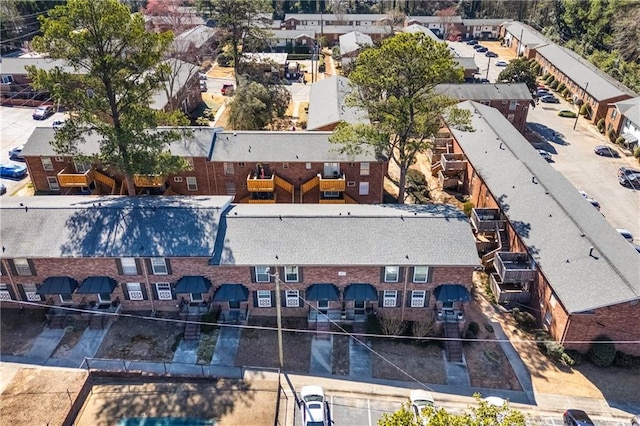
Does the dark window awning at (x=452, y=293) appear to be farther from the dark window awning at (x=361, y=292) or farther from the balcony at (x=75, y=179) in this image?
the balcony at (x=75, y=179)

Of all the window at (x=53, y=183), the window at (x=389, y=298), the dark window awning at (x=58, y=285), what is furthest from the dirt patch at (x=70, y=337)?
the window at (x=389, y=298)

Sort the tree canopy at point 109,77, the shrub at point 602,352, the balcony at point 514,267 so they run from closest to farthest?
the shrub at point 602,352
the tree canopy at point 109,77
the balcony at point 514,267

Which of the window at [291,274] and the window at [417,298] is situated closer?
the window at [291,274]

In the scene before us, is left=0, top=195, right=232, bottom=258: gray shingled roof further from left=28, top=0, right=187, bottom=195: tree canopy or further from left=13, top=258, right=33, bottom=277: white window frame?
left=28, top=0, right=187, bottom=195: tree canopy

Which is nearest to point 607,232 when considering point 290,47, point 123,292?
Result: point 123,292

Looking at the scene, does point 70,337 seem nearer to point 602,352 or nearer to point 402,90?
point 402,90

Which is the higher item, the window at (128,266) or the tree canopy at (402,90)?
the tree canopy at (402,90)

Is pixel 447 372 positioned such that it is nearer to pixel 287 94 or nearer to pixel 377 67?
pixel 377 67
